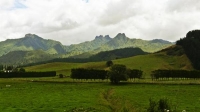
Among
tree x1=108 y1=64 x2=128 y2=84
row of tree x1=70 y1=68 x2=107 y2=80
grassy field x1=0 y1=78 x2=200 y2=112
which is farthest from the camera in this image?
row of tree x1=70 y1=68 x2=107 y2=80

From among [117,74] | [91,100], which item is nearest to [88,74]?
[117,74]

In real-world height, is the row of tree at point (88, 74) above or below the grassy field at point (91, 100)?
above

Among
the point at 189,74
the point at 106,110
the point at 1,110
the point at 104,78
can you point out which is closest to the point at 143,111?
the point at 106,110

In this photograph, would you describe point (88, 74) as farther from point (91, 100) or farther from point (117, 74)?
point (91, 100)

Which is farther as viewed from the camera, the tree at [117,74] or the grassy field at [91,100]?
the tree at [117,74]

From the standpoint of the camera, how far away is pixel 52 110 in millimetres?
55938

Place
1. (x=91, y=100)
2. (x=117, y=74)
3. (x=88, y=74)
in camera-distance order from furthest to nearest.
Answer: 1. (x=88, y=74)
2. (x=117, y=74)
3. (x=91, y=100)

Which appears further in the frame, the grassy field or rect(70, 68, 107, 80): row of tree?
rect(70, 68, 107, 80): row of tree

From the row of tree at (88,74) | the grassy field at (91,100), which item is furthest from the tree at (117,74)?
the grassy field at (91,100)

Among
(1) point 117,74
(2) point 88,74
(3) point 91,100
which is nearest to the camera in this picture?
(3) point 91,100

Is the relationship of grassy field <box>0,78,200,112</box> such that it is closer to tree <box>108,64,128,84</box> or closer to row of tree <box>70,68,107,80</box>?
tree <box>108,64,128,84</box>

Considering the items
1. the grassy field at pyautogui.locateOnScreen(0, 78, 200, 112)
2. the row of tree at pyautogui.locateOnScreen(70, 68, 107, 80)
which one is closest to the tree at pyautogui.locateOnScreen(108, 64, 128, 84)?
the row of tree at pyautogui.locateOnScreen(70, 68, 107, 80)

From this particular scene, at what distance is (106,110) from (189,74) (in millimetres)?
161226

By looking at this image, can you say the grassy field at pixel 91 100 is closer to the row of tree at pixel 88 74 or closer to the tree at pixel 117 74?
the tree at pixel 117 74
